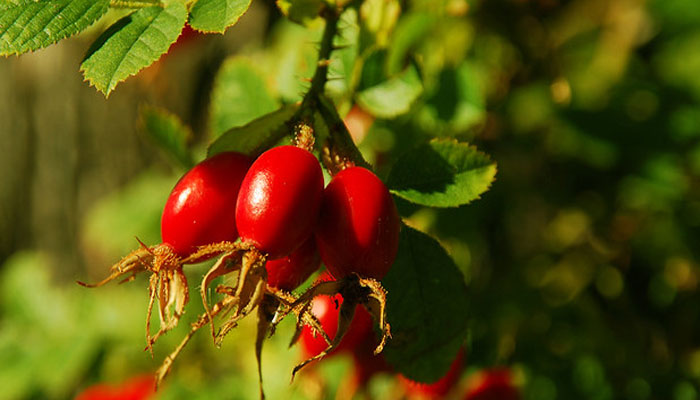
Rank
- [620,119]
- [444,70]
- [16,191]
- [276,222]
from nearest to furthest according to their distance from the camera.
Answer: [276,222] < [444,70] < [620,119] < [16,191]

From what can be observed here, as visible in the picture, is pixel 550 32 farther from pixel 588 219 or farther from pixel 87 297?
pixel 87 297

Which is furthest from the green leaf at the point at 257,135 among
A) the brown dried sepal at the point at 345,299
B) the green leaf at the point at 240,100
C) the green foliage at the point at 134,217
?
the green foliage at the point at 134,217

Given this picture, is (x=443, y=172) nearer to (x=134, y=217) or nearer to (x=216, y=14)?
(x=216, y=14)

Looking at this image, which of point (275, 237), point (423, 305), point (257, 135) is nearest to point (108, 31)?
point (257, 135)

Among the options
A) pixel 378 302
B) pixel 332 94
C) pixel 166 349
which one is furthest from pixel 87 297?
pixel 378 302

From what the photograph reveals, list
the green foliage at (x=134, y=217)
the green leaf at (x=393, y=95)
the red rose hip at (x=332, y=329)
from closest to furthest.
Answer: the red rose hip at (x=332, y=329) → the green leaf at (x=393, y=95) → the green foliage at (x=134, y=217)

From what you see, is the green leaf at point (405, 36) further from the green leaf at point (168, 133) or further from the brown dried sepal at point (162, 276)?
the brown dried sepal at point (162, 276)
